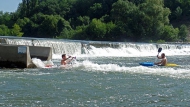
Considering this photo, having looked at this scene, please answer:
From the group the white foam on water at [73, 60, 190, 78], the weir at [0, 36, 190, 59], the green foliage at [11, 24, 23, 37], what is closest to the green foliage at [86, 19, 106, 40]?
the green foliage at [11, 24, 23, 37]

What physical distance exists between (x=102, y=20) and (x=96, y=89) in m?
81.0

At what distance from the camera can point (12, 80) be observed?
54.5 feet

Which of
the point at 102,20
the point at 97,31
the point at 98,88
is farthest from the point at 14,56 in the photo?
→ the point at 102,20

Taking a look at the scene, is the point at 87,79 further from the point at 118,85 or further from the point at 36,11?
the point at 36,11

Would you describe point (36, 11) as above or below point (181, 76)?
above

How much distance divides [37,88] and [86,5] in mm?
102517

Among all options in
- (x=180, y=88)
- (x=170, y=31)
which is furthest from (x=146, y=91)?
(x=170, y=31)

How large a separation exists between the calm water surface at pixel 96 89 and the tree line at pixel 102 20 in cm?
5501

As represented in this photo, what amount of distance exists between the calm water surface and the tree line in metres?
55.0

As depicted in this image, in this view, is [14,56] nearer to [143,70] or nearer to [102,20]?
[143,70]

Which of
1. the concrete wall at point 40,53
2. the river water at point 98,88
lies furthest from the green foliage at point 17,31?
the river water at point 98,88

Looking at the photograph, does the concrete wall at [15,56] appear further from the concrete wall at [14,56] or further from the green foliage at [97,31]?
the green foliage at [97,31]

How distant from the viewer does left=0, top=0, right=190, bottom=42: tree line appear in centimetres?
7588

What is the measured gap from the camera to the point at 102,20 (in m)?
95.0
